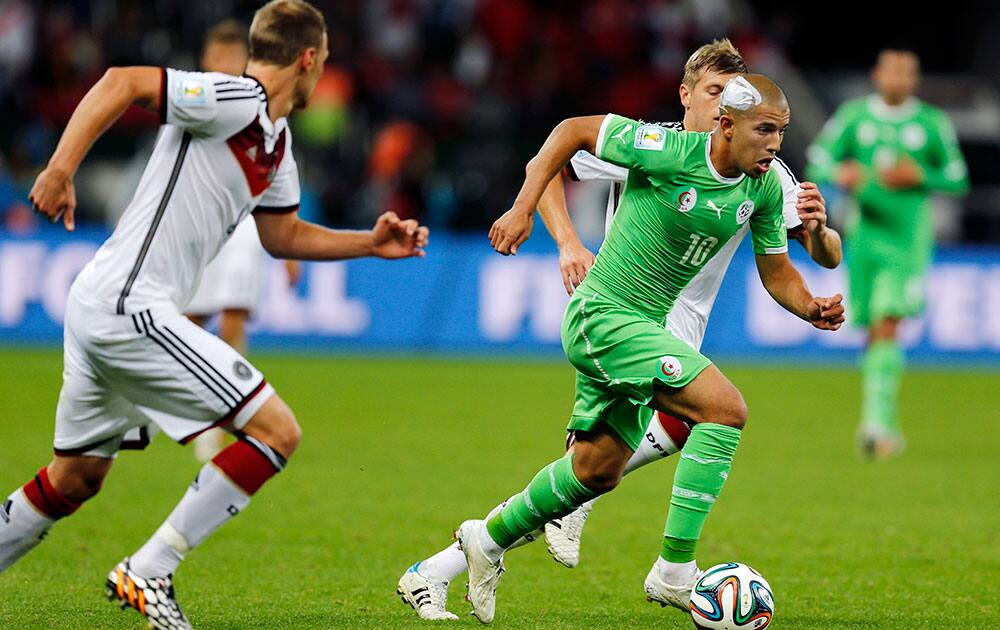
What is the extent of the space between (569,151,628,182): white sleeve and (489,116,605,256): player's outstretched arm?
461 mm

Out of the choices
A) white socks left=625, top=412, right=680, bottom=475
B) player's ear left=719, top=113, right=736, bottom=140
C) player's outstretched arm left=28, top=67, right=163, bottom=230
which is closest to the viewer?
player's outstretched arm left=28, top=67, right=163, bottom=230

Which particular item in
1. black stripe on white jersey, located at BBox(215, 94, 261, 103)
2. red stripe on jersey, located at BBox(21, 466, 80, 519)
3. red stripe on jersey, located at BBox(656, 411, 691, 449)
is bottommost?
red stripe on jersey, located at BBox(21, 466, 80, 519)

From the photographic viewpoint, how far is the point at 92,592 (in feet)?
18.8

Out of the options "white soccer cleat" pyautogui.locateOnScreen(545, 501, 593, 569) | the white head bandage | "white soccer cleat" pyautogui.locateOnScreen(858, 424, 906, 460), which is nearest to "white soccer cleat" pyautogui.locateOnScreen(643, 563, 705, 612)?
"white soccer cleat" pyautogui.locateOnScreen(545, 501, 593, 569)

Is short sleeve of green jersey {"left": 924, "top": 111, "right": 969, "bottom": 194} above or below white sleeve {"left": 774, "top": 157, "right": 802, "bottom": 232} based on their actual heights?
below

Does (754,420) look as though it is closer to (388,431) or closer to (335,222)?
(388,431)

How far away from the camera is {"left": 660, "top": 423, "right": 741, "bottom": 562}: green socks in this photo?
5164 mm

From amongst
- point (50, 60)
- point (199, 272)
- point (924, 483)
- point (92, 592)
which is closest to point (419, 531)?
point (92, 592)

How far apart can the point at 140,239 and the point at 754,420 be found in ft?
26.5

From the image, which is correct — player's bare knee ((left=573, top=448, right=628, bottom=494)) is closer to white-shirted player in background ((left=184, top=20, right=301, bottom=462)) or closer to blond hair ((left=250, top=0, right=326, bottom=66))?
blond hair ((left=250, top=0, right=326, bottom=66))

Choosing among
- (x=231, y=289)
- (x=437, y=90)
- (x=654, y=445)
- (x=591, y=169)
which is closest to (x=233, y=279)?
(x=231, y=289)

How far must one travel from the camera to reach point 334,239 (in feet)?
18.4

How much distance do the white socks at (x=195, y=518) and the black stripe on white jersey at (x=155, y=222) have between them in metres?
0.63

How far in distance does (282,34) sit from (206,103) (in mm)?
467
